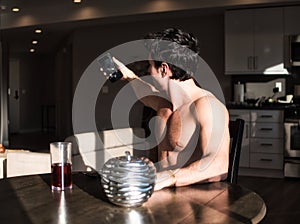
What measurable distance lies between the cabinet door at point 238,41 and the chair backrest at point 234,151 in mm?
4464

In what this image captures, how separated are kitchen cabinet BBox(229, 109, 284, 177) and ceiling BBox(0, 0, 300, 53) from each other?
1.45 meters

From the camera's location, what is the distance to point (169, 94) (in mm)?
1827

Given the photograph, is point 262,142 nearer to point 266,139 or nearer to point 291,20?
point 266,139

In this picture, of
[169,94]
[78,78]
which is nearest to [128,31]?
[78,78]

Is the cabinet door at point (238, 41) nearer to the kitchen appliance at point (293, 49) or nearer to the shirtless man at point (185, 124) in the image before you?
the kitchen appliance at point (293, 49)

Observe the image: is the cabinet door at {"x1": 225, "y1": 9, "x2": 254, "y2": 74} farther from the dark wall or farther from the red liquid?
the red liquid

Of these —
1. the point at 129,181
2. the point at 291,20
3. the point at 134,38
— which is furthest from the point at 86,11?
the point at 129,181

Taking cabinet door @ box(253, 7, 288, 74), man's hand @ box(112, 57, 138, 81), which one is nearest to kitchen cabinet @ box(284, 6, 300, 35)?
cabinet door @ box(253, 7, 288, 74)

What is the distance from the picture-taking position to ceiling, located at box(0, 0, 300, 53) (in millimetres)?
6195

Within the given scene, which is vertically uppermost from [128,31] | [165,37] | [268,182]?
[128,31]

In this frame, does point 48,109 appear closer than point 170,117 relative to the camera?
No

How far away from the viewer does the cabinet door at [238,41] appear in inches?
246

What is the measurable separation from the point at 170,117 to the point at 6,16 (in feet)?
23.0

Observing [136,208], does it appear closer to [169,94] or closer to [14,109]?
[169,94]
